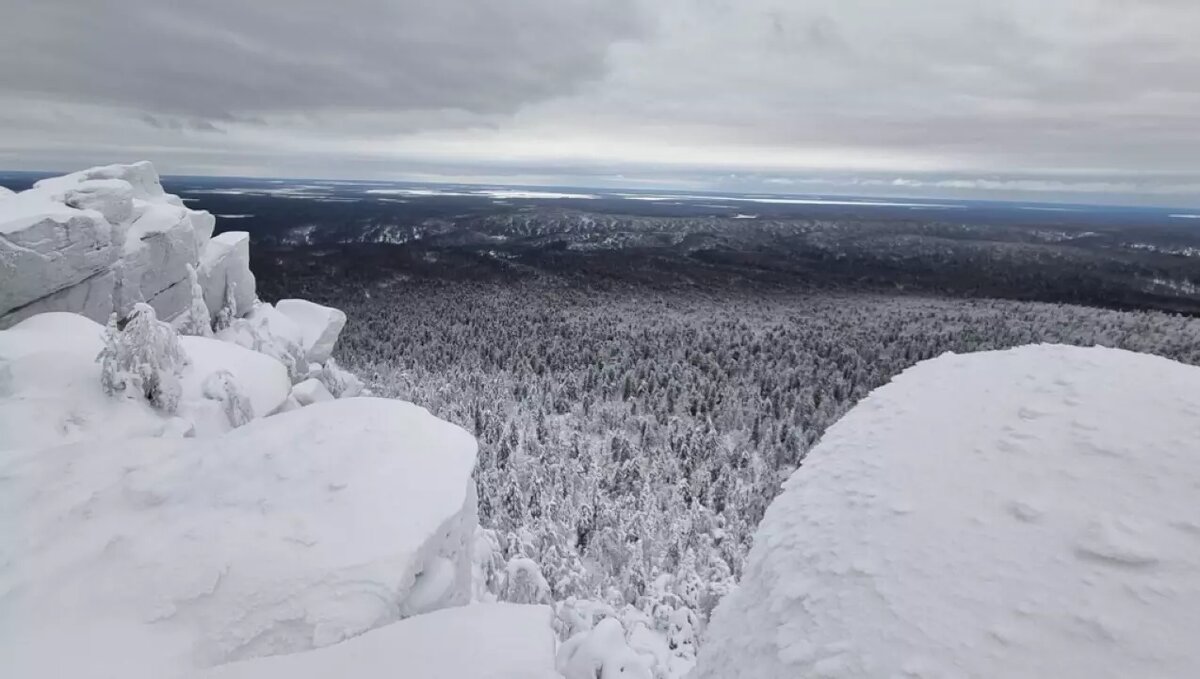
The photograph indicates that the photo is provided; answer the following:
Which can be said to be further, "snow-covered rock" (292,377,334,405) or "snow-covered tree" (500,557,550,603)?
"snow-covered rock" (292,377,334,405)

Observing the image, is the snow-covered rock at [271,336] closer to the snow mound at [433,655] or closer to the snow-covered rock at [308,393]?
the snow-covered rock at [308,393]

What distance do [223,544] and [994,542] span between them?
9654 millimetres

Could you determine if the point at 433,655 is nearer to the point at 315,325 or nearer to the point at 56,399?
the point at 56,399

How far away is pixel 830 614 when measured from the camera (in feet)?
15.9

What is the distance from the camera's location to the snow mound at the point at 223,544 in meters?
6.88

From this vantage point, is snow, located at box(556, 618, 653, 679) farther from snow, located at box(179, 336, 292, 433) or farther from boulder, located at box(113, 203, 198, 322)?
boulder, located at box(113, 203, 198, 322)

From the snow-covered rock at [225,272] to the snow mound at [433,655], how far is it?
30.4 metres

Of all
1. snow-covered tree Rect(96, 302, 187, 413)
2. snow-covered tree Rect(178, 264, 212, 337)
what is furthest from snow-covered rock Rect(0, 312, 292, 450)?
snow-covered tree Rect(178, 264, 212, 337)

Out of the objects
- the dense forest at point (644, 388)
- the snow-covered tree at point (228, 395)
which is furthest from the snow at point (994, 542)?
the snow-covered tree at point (228, 395)

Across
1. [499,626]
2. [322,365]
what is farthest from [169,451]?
[322,365]

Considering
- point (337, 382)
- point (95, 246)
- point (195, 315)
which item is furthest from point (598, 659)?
point (337, 382)

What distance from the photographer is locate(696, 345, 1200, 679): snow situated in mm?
3996

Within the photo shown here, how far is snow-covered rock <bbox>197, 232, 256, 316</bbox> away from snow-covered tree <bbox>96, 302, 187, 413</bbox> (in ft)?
53.6

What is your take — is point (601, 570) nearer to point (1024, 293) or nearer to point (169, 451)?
point (169, 451)
